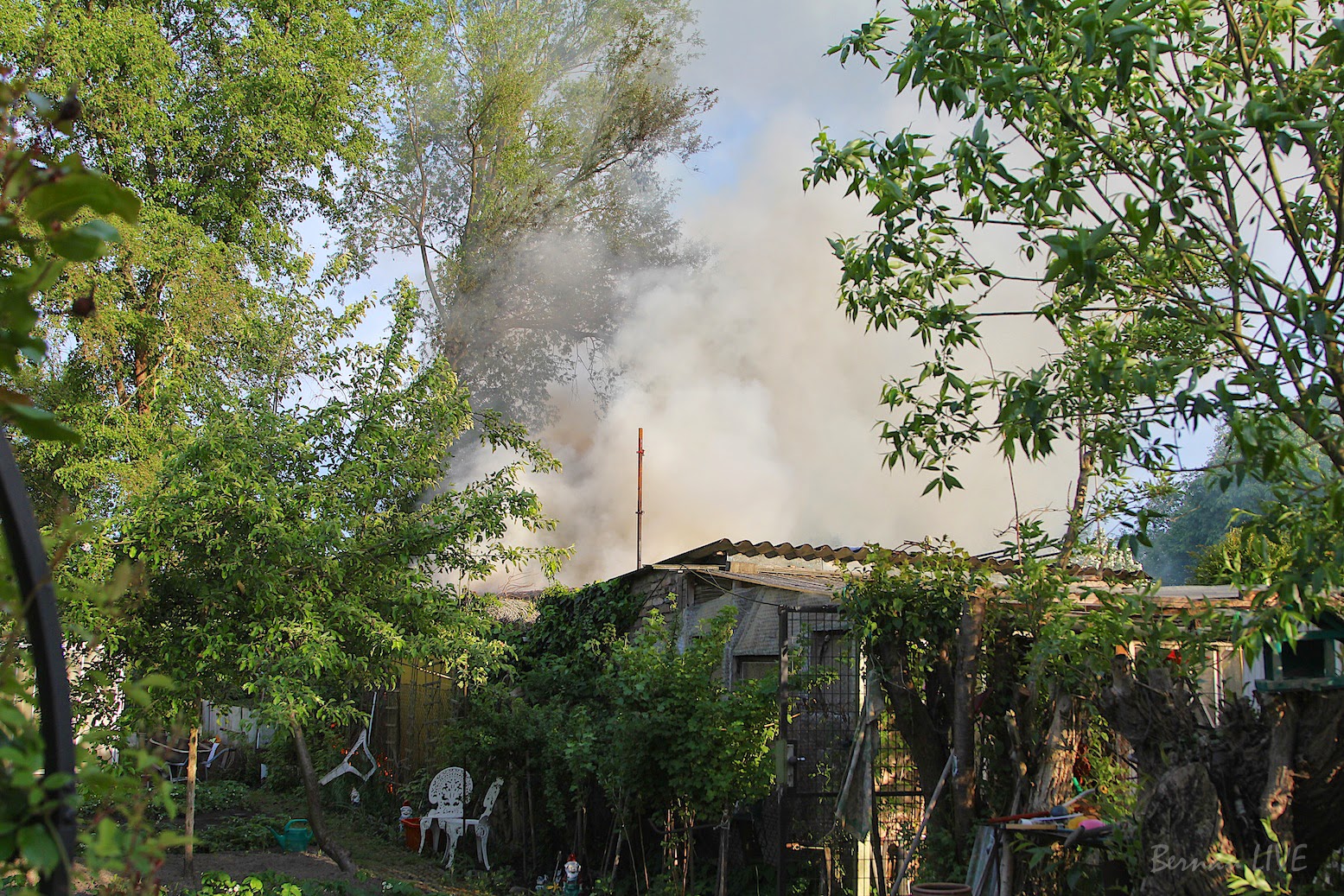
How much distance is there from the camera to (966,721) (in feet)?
21.6

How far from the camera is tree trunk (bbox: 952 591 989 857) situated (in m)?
6.54

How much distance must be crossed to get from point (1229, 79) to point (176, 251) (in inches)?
509

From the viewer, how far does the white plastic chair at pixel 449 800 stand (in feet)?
34.1

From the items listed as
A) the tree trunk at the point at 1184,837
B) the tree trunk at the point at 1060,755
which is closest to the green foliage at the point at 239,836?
the tree trunk at the point at 1060,755

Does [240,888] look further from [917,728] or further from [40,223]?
[40,223]

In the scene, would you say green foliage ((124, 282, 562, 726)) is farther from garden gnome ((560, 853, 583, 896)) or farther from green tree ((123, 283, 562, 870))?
garden gnome ((560, 853, 583, 896))

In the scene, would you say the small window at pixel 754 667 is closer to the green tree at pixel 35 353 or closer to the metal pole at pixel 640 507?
the green tree at pixel 35 353

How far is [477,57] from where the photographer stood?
21.4 metres

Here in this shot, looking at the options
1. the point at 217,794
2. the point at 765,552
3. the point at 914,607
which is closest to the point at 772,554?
the point at 765,552

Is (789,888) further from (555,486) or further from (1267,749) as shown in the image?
(555,486)

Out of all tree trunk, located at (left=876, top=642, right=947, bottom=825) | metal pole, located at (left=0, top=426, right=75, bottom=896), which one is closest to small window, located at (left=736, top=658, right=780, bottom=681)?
tree trunk, located at (left=876, top=642, right=947, bottom=825)

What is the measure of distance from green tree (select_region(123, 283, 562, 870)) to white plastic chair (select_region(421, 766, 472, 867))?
127cm

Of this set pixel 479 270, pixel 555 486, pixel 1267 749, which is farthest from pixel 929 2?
pixel 555 486

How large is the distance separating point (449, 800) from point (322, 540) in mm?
4039
